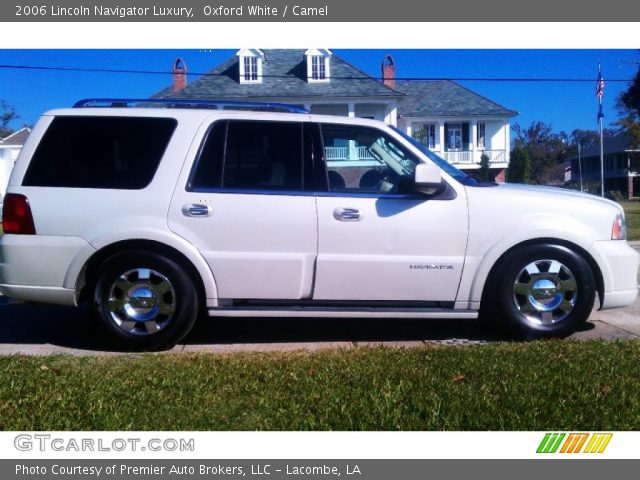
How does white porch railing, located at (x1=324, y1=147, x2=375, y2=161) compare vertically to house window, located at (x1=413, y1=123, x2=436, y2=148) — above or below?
below

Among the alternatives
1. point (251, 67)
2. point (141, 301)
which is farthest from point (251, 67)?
point (141, 301)

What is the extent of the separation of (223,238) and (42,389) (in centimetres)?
172

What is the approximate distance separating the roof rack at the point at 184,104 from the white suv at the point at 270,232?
3.5 inches

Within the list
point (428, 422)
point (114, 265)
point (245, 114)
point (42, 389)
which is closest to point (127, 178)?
point (114, 265)

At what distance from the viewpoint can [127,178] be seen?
532 centimetres

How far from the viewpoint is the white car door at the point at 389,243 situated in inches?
206

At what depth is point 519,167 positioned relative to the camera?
1167 inches

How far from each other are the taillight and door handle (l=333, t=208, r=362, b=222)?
92.8 inches

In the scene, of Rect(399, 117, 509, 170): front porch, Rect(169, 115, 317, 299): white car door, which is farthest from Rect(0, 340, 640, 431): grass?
Rect(399, 117, 509, 170): front porch

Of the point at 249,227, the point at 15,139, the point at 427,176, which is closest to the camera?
the point at 427,176

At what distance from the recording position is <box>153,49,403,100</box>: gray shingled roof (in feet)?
60.3

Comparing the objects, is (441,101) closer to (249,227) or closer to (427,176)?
(427,176)

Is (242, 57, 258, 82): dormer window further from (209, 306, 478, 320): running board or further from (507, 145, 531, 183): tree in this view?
(209, 306, 478, 320): running board

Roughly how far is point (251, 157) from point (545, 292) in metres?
2.59
